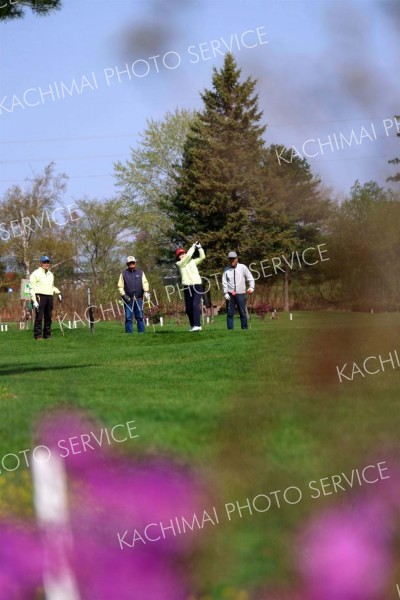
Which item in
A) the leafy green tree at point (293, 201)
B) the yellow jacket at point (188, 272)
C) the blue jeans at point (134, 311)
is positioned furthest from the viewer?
the blue jeans at point (134, 311)

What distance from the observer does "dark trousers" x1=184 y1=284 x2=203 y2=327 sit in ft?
50.3

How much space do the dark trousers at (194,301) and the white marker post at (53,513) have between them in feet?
46.6

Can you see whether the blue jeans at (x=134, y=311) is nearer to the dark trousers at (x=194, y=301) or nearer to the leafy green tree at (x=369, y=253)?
the dark trousers at (x=194, y=301)

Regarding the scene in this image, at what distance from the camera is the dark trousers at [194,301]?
15320 mm

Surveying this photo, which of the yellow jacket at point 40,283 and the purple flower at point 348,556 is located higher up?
the yellow jacket at point 40,283

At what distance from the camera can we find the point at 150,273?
132 feet

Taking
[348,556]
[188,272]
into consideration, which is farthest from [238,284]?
[348,556]

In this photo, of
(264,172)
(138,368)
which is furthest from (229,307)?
(264,172)

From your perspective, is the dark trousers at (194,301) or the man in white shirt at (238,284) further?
the dark trousers at (194,301)

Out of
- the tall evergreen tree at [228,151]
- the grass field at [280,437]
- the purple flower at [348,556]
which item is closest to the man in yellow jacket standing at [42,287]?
the tall evergreen tree at [228,151]

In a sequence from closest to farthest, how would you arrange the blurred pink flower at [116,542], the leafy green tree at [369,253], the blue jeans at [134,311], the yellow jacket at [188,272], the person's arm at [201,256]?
1. the blurred pink flower at [116,542]
2. the leafy green tree at [369,253]
3. the person's arm at [201,256]
4. the yellow jacket at [188,272]
5. the blue jeans at [134,311]

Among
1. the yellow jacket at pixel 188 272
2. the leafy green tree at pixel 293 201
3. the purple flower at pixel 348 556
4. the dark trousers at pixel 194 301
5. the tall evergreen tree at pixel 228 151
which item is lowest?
the purple flower at pixel 348 556

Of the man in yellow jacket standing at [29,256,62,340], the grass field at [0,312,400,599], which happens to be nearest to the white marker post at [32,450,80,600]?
the grass field at [0,312,400,599]

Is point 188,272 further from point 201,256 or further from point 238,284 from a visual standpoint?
point 238,284
